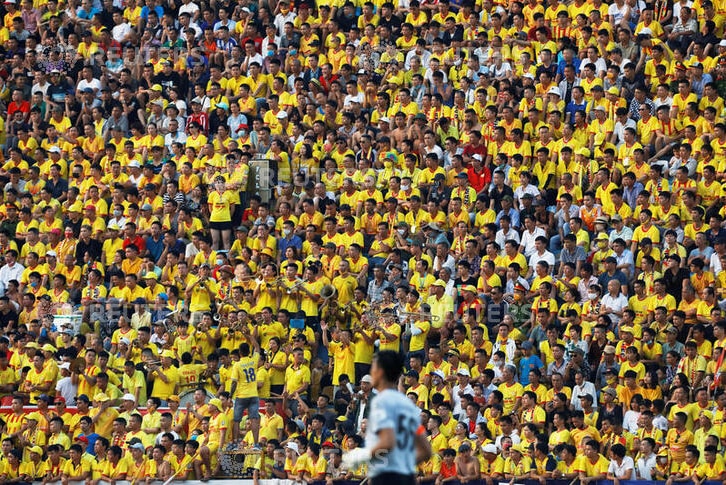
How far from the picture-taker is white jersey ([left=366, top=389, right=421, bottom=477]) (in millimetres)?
11094

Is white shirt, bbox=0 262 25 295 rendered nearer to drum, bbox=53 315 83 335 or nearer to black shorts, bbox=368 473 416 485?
drum, bbox=53 315 83 335

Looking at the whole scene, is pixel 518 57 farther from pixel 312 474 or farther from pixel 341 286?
pixel 312 474

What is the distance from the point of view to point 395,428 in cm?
1114

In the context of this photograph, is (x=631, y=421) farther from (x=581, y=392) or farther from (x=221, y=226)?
(x=221, y=226)

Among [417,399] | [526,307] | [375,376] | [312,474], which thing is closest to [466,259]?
[526,307]

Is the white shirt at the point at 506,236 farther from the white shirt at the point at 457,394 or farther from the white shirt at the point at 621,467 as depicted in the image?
the white shirt at the point at 621,467

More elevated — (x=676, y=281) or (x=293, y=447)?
(x=676, y=281)

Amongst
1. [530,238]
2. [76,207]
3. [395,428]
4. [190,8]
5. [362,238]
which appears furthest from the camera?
[190,8]

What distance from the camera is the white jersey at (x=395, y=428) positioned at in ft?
36.4

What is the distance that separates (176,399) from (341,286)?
3064mm

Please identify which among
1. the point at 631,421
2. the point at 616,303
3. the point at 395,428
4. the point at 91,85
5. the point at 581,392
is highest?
the point at 91,85

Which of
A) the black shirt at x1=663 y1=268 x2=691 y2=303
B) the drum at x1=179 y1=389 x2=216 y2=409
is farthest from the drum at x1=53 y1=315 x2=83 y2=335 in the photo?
the black shirt at x1=663 y1=268 x2=691 y2=303

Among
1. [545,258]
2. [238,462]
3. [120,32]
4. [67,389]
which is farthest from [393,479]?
[120,32]

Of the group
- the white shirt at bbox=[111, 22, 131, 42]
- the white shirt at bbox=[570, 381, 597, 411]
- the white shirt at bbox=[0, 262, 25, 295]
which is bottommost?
the white shirt at bbox=[570, 381, 597, 411]
